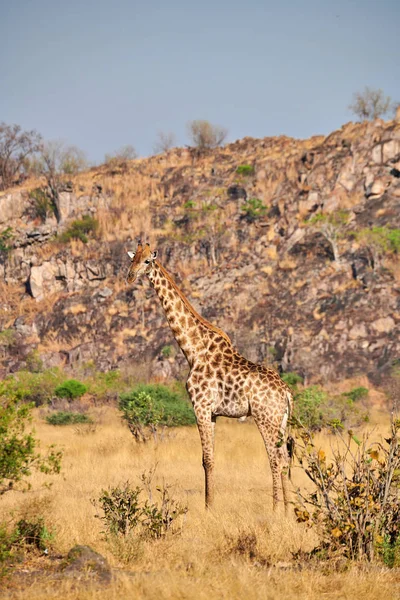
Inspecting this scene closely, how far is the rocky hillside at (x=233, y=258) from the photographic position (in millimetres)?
40875

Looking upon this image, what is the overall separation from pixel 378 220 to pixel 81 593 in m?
43.0

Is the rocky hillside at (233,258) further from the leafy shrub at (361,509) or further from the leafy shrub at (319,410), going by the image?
the leafy shrub at (361,509)

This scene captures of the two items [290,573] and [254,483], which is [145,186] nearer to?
[254,483]

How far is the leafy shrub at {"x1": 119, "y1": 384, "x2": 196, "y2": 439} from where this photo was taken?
18722 mm

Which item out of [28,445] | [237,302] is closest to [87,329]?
[237,302]

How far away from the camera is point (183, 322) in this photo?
11562 mm

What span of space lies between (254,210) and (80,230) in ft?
50.5

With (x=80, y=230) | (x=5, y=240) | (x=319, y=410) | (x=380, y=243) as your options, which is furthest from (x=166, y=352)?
(x=5, y=240)

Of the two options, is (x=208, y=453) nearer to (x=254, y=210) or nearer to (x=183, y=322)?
(x=183, y=322)

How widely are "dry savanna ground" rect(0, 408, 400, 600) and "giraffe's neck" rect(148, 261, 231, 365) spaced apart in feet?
8.28

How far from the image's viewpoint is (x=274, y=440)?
35.3 ft

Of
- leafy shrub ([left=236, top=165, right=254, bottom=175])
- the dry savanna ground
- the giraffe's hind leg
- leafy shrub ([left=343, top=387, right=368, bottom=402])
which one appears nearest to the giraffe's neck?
the giraffe's hind leg

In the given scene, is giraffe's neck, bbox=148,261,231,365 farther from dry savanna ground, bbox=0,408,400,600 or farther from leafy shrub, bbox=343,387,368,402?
leafy shrub, bbox=343,387,368,402

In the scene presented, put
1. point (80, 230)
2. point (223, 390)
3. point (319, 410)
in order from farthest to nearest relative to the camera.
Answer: point (80, 230) < point (319, 410) < point (223, 390)
